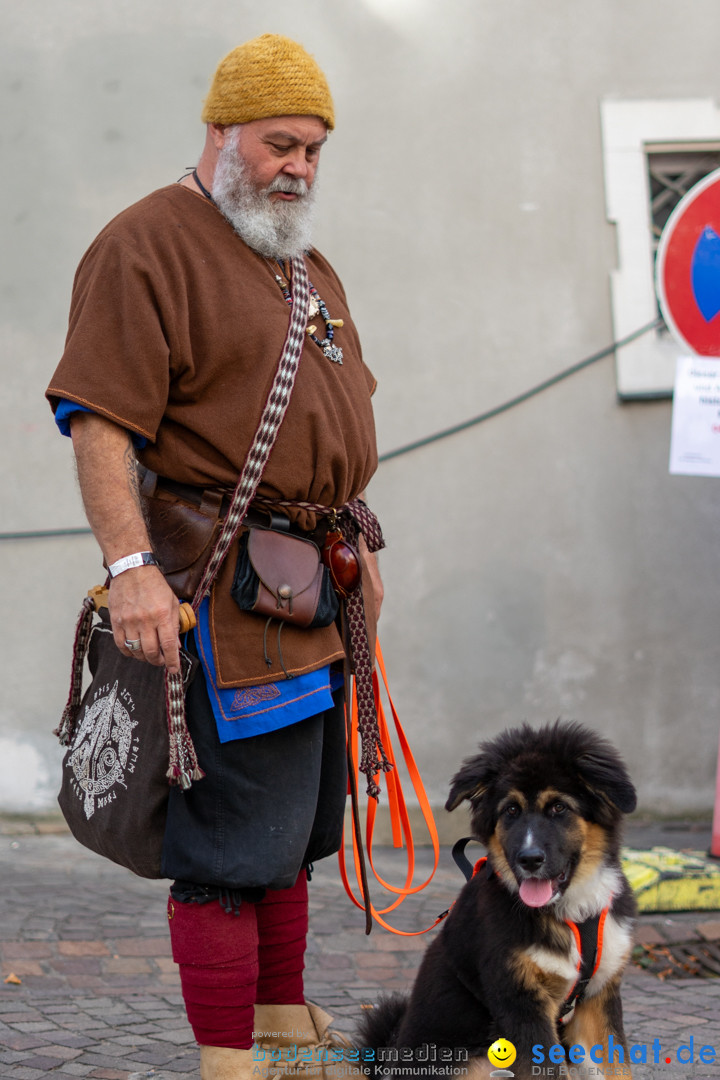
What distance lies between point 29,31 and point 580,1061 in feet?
16.3

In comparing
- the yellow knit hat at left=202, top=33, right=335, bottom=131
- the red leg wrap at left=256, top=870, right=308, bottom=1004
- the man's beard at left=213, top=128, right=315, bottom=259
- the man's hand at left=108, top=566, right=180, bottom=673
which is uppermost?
the yellow knit hat at left=202, top=33, right=335, bottom=131

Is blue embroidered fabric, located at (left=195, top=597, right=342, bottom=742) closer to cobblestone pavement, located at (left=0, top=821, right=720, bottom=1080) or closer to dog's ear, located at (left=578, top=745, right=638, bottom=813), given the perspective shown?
dog's ear, located at (left=578, top=745, right=638, bottom=813)

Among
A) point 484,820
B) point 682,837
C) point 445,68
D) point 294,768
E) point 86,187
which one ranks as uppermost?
point 445,68

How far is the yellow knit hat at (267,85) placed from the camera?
2.46 metres

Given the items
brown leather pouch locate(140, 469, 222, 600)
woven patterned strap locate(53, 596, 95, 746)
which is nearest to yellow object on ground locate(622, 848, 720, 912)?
woven patterned strap locate(53, 596, 95, 746)

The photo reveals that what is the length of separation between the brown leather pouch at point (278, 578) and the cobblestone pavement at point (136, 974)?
1.29 metres

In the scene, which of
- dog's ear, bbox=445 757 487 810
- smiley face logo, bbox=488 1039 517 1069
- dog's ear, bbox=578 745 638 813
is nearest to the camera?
smiley face logo, bbox=488 1039 517 1069

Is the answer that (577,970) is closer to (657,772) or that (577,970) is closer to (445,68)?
(657,772)

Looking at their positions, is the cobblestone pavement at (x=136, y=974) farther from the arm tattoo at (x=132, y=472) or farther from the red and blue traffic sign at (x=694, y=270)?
the red and blue traffic sign at (x=694, y=270)

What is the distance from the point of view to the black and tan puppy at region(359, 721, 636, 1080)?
7.95ft

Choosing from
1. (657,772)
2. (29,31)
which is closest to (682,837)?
(657,772)

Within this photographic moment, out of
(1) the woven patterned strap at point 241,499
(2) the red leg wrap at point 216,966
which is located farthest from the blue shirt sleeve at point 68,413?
(2) the red leg wrap at point 216,966

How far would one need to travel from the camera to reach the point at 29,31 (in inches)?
215

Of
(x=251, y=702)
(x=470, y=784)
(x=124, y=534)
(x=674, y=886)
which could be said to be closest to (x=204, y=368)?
(x=124, y=534)
